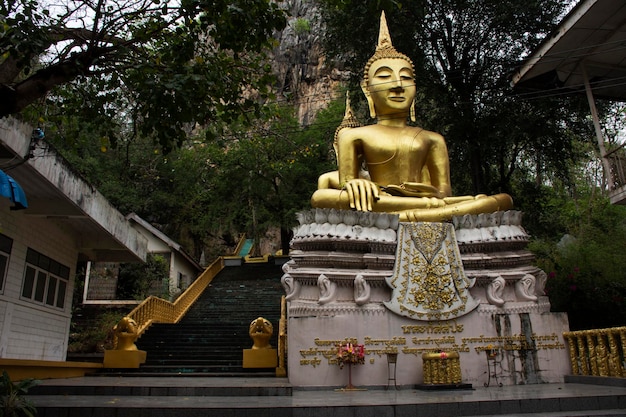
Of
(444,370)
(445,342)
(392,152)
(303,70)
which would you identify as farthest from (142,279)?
(303,70)

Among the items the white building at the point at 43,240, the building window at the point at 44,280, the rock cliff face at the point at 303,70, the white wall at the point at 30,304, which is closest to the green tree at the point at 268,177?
the white building at the point at 43,240

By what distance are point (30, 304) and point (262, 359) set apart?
15.6 feet

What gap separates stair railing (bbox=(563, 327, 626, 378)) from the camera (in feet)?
20.0

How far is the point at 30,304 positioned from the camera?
9680 millimetres

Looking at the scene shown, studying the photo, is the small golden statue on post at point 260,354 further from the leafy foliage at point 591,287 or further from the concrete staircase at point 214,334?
the leafy foliage at point 591,287

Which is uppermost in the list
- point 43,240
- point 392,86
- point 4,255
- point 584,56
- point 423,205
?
point 584,56

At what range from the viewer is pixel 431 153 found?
976 centimetres

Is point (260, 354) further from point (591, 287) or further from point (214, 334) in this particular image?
point (591, 287)

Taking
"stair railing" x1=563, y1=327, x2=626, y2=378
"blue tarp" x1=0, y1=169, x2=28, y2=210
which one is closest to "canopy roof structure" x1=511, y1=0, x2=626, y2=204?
"stair railing" x1=563, y1=327, x2=626, y2=378

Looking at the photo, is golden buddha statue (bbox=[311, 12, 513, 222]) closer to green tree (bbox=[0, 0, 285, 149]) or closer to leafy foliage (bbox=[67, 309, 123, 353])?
green tree (bbox=[0, 0, 285, 149])

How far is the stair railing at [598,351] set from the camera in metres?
6.09

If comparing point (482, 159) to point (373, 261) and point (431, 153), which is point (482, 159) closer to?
point (431, 153)

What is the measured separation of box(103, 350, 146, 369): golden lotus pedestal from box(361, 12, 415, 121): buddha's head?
640 cm

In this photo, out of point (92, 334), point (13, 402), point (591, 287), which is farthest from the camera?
point (92, 334)
